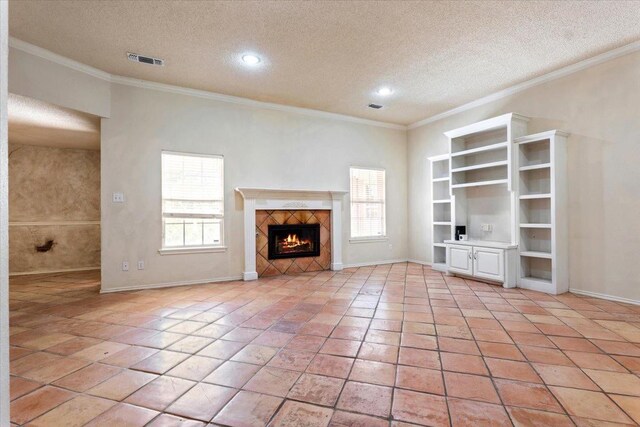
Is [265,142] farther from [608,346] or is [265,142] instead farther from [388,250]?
[608,346]

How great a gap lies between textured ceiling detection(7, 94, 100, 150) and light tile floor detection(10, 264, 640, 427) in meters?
2.51

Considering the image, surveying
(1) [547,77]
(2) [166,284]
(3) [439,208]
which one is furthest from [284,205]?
(1) [547,77]

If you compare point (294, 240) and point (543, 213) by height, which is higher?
point (543, 213)

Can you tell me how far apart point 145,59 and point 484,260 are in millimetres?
5523

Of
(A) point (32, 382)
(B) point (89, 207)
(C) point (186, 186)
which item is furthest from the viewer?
(B) point (89, 207)

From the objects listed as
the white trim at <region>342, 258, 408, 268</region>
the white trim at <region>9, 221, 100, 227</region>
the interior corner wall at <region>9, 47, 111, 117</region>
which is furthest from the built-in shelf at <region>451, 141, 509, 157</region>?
the white trim at <region>9, 221, 100, 227</region>

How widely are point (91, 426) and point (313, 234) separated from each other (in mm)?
4508

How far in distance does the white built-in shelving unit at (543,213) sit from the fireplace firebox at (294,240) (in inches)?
132

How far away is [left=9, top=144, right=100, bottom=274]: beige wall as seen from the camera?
5.88 meters

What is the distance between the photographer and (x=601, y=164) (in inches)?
154

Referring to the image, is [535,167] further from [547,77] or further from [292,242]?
[292,242]

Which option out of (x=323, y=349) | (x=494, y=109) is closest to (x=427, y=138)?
(x=494, y=109)

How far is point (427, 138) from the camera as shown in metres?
6.44

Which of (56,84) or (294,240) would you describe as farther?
(294,240)
